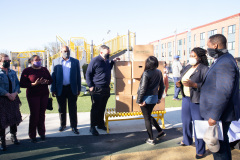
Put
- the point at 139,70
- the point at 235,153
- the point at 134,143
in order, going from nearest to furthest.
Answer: the point at 235,153 → the point at 134,143 → the point at 139,70

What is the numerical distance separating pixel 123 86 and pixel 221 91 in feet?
9.27

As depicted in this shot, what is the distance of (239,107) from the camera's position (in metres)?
2.44

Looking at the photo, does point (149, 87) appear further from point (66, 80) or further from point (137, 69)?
point (66, 80)

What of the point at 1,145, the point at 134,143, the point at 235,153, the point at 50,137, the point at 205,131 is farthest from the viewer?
the point at 50,137

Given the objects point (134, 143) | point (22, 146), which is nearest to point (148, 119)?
point (134, 143)

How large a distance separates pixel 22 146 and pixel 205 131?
342 centimetres

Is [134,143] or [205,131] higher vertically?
[205,131]

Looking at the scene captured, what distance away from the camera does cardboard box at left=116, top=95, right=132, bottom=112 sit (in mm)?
4828

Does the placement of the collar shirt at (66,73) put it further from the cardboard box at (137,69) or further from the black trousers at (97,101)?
the cardboard box at (137,69)

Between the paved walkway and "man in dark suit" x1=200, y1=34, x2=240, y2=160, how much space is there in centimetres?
131

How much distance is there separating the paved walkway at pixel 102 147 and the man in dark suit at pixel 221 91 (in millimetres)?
1311

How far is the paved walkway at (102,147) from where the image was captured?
3.49m

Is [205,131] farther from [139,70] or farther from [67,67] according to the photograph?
[67,67]

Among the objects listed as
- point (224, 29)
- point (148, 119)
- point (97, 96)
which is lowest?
point (148, 119)
